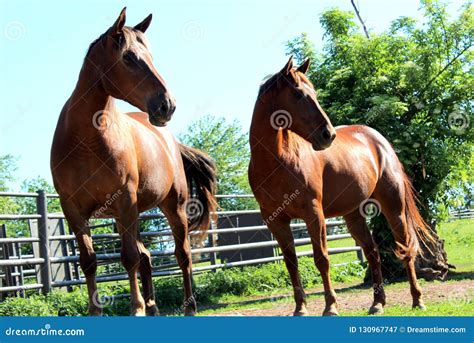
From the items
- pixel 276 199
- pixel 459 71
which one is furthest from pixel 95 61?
pixel 459 71

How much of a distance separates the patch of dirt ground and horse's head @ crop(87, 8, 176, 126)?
2.77 meters

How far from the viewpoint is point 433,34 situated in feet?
29.4

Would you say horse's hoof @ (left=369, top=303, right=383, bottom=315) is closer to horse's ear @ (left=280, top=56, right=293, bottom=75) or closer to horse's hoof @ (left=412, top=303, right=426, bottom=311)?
horse's hoof @ (left=412, top=303, right=426, bottom=311)

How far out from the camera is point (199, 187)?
717cm

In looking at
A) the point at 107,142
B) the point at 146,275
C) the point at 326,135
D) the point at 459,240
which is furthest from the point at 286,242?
the point at 459,240

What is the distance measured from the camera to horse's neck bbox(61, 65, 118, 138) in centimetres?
471

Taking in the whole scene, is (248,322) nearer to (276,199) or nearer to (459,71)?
(276,199)

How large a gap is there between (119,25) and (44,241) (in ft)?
12.0

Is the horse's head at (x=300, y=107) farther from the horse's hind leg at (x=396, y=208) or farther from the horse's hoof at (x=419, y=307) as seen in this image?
the horse's hoof at (x=419, y=307)

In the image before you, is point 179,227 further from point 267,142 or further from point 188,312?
point 267,142

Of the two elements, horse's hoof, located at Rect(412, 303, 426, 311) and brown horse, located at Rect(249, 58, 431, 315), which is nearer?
brown horse, located at Rect(249, 58, 431, 315)

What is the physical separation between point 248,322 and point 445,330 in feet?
4.30

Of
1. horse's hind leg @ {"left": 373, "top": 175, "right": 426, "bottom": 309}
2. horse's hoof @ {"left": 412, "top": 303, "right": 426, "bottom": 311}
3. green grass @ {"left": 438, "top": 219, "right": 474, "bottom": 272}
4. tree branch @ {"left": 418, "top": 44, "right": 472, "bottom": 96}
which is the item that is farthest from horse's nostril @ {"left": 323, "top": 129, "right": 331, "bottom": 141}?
green grass @ {"left": 438, "top": 219, "right": 474, "bottom": 272}

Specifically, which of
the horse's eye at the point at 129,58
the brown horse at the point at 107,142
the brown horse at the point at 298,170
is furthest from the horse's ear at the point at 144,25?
the brown horse at the point at 298,170
